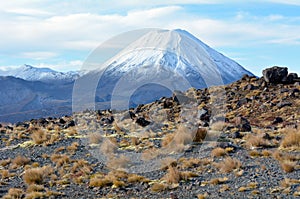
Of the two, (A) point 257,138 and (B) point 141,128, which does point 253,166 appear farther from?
(B) point 141,128

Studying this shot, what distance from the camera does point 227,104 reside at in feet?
104

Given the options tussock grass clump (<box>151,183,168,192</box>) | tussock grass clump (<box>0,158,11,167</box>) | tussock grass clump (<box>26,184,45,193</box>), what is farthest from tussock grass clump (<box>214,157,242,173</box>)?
tussock grass clump (<box>0,158,11,167</box>)

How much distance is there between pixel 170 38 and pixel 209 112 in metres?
34.8

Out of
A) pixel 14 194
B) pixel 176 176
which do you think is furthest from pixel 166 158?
pixel 14 194

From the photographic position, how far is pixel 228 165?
48.3 ft

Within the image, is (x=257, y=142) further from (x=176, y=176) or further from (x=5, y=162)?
(x=5, y=162)

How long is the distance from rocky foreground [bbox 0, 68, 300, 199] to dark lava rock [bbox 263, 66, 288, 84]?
11.7 ft

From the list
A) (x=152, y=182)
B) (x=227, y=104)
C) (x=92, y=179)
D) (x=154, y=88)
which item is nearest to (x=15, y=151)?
(x=92, y=179)

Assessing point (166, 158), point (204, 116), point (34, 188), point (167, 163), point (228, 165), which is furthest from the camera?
point (204, 116)

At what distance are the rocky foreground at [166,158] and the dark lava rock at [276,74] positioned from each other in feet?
11.7

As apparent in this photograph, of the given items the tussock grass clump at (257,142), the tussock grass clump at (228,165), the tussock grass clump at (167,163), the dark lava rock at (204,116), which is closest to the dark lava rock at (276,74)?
the dark lava rock at (204,116)

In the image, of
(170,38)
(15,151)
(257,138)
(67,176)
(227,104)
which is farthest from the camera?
(170,38)

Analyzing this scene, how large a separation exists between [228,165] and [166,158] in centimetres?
290

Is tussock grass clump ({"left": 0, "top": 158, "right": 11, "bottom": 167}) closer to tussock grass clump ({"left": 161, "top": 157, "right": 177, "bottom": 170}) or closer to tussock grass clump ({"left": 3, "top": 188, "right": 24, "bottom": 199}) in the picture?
tussock grass clump ({"left": 3, "top": 188, "right": 24, "bottom": 199})
